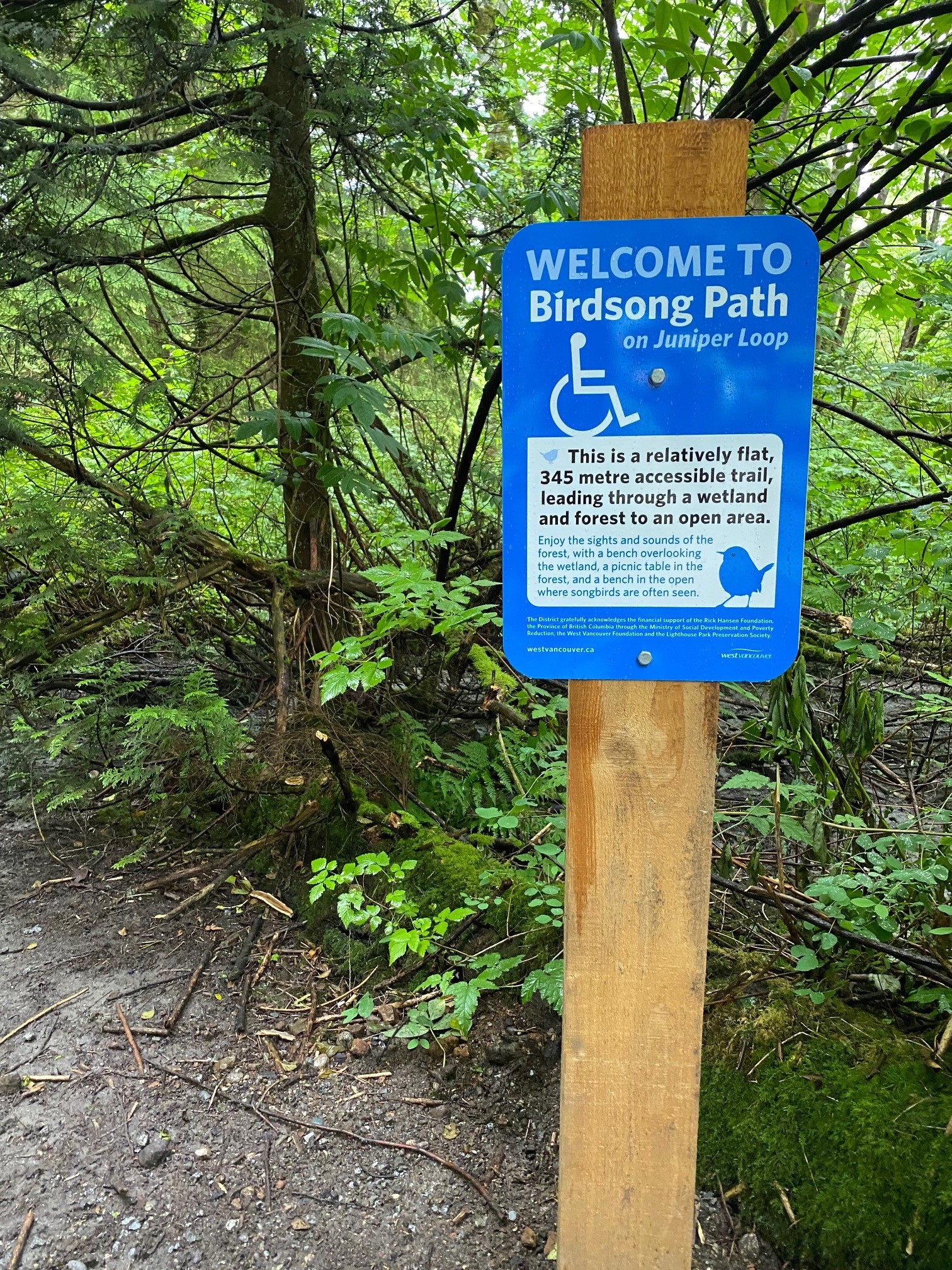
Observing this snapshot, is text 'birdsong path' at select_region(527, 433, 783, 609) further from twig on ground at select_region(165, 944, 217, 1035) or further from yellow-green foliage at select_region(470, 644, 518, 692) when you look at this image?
twig on ground at select_region(165, 944, 217, 1035)

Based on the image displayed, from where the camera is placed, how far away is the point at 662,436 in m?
1.21

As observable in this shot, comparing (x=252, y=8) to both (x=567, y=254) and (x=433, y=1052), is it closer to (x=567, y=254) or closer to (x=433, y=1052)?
(x=567, y=254)

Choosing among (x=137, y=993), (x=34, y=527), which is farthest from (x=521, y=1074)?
(x=34, y=527)

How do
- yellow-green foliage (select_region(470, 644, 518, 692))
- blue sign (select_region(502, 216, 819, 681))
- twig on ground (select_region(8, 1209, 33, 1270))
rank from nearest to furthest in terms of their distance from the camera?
blue sign (select_region(502, 216, 819, 681)), twig on ground (select_region(8, 1209, 33, 1270)), yellow-green foliage (select_region(470, 644, 518, 692))

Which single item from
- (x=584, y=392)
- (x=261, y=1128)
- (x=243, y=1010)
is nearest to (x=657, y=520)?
(x=584, y=392)

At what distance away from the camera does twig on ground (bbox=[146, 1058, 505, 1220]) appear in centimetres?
203

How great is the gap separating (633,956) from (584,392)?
1.03 metres

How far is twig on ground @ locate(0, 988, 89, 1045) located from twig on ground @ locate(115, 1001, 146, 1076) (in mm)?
180

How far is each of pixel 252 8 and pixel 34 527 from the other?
2234 mm

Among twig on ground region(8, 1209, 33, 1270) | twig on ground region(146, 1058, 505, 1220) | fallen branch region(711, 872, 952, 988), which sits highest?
fallen branch region(711, 872, 952, 988)

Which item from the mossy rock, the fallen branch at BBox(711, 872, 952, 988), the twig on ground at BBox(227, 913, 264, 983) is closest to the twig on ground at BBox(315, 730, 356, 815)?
the mossy rock

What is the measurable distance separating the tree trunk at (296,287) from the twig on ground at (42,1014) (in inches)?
82.0

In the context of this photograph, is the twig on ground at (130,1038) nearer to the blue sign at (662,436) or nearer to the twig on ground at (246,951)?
the twig on ground at (246,951)

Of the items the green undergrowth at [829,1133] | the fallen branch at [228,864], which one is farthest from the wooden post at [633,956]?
the fallen branch at [228,864]
